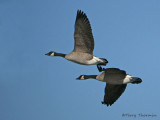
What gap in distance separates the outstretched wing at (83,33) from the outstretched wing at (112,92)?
153 cm

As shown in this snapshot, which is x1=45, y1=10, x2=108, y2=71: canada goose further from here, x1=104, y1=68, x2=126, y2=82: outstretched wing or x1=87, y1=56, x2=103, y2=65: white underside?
x1=104, y1=68, x2=126, y2=82: outstretched wing

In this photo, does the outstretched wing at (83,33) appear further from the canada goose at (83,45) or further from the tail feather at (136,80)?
the tail feather at (136,80)

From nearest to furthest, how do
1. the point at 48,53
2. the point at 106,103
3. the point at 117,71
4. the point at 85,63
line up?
the point at 117,71 < the point at 85,63 < the point at 106,103 < the point at 48,53

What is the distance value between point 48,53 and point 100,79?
8.98 feet

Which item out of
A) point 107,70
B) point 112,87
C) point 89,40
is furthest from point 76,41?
point 112,87

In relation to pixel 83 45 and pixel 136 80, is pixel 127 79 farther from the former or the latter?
pixel 83 45

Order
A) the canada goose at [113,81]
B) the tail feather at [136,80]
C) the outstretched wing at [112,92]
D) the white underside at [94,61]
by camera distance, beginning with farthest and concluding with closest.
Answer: the outstretched wing at [112,92], the white underside at [94,61], the tail feather at [136,80], the canada goose at [113,81]

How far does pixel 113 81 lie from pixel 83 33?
72.3 inches

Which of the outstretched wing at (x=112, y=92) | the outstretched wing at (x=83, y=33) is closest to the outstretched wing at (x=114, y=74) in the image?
the outstretched wing at (x=112, y=92)

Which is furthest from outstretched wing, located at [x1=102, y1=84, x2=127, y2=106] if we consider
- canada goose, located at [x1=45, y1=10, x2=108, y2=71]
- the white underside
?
the white underside

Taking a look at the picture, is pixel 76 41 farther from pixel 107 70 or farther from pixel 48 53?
pixel 48 53

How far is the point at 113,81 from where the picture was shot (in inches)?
397

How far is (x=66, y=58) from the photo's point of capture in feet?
35.1

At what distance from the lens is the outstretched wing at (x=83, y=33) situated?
991 centimetres
